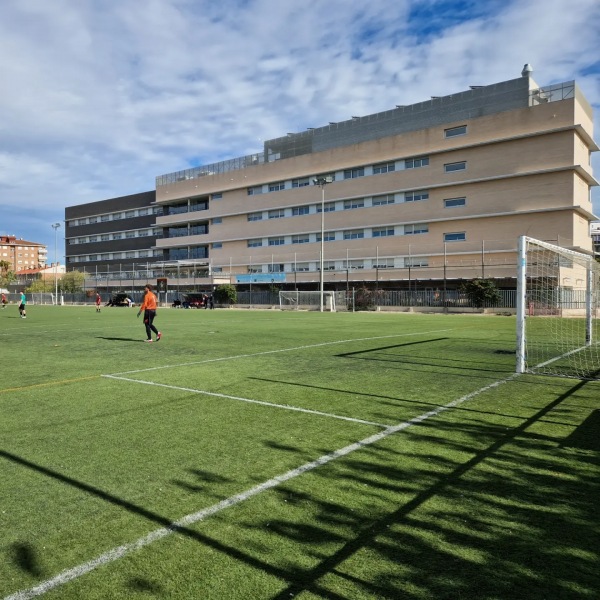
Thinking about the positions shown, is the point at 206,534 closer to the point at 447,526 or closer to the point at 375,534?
the point at 375,534

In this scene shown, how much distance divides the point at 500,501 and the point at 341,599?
1.81m

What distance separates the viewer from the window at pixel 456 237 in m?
51.6

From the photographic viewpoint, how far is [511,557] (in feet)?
10.2

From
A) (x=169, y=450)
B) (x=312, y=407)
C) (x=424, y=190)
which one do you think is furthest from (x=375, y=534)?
(x=424, y=190)

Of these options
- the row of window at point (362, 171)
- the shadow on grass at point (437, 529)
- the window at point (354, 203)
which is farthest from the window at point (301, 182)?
the shadow on grass at point (437, 529)

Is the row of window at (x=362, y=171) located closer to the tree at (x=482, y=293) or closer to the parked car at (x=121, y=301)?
the tree at (x=482, y=293)

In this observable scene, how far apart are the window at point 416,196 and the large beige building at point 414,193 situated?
0.13 m

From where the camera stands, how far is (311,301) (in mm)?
50625

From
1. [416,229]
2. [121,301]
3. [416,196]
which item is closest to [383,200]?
[416,196]

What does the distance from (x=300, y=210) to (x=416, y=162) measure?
17.1 metres

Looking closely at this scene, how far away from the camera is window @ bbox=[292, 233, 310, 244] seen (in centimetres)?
6500

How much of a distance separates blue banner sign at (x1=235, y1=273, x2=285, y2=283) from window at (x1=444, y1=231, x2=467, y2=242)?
21.1 m

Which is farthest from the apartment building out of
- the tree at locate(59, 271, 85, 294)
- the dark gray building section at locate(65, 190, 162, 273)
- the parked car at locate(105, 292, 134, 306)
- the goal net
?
the goal net

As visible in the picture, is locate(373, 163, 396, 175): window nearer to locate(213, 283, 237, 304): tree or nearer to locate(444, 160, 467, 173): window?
locate(444, 160, 467, 173): window
